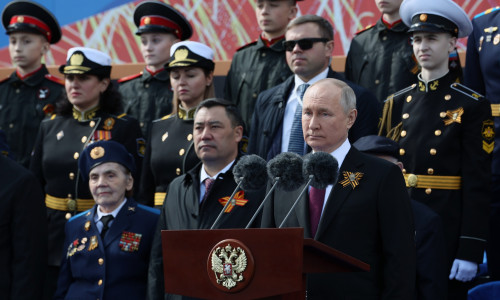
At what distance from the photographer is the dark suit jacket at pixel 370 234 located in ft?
10.7

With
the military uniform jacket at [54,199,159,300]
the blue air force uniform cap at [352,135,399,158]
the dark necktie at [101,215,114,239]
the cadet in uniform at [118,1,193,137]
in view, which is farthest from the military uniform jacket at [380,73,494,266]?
the cadet in uniform at [118,1,193,137]

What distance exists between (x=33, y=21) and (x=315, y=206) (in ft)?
13.5

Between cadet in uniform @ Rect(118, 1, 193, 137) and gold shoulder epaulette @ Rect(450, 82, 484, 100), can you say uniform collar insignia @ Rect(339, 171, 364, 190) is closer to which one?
gold shoulder epaulette @ Rect(450, 82, 484, 100)

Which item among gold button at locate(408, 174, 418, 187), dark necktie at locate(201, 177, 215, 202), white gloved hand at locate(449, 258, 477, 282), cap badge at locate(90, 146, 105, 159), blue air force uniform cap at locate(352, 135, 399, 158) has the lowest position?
white gloved hand at locate(449, 258, 477, 282)

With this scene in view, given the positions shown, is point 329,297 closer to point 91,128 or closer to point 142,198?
point 142,198

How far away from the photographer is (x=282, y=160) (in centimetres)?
287

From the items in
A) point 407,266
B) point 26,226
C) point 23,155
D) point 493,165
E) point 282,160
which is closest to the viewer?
point 282,160

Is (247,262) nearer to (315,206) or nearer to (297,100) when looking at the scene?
(315,206)

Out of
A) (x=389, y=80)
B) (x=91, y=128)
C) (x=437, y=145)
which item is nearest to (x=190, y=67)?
(x=91, y=128)

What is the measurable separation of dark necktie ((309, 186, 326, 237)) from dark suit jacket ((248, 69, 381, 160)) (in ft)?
4.89

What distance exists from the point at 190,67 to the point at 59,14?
335 cm

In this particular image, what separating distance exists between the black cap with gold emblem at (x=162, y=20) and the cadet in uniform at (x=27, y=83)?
0.82 metres

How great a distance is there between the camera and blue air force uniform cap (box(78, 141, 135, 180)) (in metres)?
5.12

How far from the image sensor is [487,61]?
5.05 m
